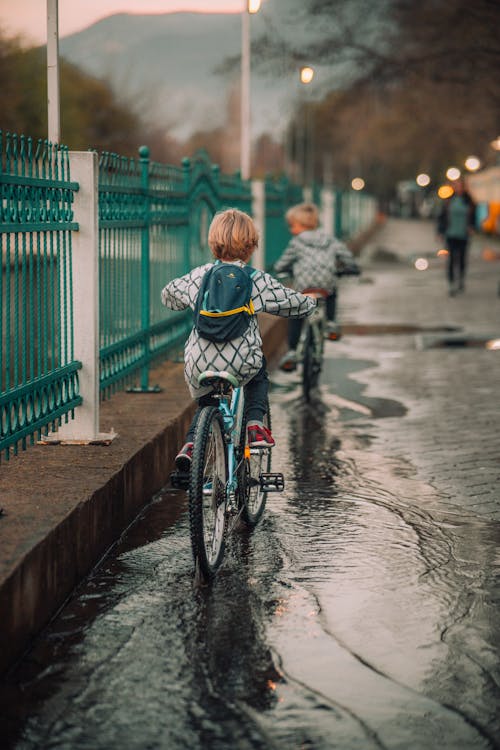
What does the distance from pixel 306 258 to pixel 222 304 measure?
5691mm

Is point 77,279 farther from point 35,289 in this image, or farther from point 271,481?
point 271,481

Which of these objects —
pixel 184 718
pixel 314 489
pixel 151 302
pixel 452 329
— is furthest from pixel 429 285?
pixel 184 718

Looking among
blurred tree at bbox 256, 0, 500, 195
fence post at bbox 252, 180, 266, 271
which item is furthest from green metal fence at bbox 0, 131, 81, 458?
blurred tree at bbox 256, 0, 500, 195

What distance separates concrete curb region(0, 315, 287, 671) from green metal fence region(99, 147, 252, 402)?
1.44ft

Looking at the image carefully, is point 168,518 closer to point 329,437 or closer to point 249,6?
point 329,437

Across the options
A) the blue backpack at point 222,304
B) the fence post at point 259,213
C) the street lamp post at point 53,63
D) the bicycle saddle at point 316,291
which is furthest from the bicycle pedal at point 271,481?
the fence post at point 259,213

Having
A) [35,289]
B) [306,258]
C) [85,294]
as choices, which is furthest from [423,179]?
[35,289]

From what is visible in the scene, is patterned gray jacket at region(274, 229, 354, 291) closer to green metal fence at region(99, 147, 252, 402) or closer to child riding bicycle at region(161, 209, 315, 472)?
green metal fence at region(99, 147, 252, 402)

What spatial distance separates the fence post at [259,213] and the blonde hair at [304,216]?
5948mm

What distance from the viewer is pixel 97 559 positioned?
6.10 meters

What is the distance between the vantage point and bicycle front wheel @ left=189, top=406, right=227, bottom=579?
547 cm

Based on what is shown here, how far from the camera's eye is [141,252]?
30.7 feet

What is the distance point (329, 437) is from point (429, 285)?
18.8 metres

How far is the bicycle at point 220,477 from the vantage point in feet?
18.1
